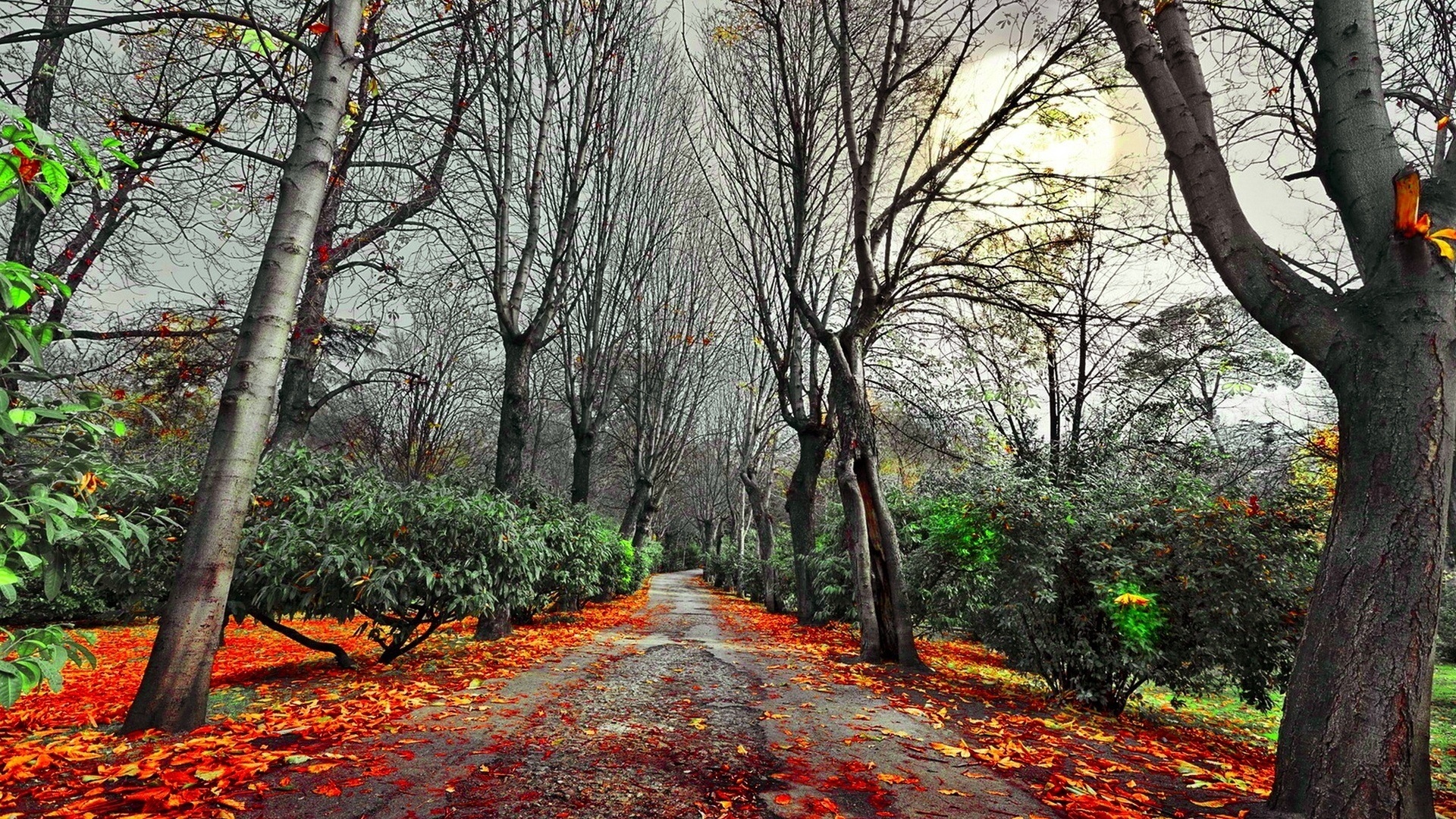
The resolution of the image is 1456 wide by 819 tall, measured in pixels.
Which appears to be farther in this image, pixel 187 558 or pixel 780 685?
pixel 780 685

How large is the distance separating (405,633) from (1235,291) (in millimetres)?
6247

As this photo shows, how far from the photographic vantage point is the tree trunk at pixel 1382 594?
2316 millimetres

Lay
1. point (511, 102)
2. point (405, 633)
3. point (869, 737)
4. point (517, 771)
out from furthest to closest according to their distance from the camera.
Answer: point (511, 102)
point (405, 633)
point (869, 737)
point (517, 771)

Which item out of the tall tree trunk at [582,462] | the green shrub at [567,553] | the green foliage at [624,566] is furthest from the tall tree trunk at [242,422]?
the green foliage at [624,566]

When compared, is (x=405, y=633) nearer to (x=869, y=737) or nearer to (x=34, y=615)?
(x=869, y=737)

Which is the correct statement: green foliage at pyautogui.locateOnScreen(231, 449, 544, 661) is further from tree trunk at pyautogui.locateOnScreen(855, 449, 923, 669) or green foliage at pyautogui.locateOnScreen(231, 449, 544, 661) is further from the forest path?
tree trunk at pyautogui.locateOnScreen(855, 449, 923, 669)

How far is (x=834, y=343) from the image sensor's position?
23.8 feet

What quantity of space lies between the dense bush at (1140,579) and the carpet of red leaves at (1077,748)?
0.46m

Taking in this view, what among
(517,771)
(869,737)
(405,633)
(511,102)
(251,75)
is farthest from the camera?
(511,102)

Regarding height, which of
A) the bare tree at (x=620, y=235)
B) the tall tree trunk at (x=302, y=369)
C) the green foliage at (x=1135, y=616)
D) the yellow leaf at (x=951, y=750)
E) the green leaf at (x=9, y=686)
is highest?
the bare tree at (x=620, y=235)

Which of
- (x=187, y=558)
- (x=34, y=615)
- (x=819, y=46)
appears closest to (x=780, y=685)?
(x=187, y=558)

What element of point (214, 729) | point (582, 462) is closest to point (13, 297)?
point (214, 729)

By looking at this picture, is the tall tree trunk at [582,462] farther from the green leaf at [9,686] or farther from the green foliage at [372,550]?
the green leaf at [9,686]

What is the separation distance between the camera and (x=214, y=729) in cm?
310
